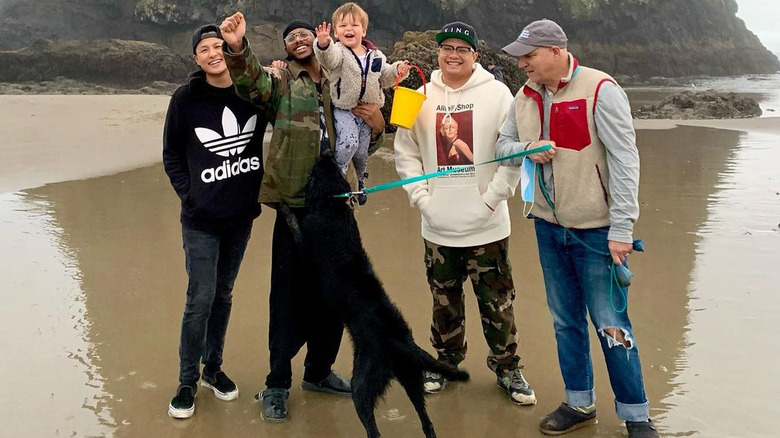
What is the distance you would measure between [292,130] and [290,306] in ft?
3.07

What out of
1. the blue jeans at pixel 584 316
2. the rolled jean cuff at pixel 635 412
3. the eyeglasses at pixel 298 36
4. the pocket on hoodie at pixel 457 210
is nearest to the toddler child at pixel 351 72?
the eyeglasses at pixel 298 36

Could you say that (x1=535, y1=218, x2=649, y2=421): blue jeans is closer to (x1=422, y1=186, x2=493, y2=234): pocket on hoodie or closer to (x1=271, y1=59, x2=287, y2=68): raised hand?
(x1=422, y1=186, x2=493, y2=234): pocket on hoodie

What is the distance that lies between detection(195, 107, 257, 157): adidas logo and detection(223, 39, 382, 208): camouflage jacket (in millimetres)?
165

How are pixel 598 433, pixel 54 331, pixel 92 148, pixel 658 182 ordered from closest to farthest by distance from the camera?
pixel 598 433 → pixel 54 331 → pixel 658 182 → pixel 92 148

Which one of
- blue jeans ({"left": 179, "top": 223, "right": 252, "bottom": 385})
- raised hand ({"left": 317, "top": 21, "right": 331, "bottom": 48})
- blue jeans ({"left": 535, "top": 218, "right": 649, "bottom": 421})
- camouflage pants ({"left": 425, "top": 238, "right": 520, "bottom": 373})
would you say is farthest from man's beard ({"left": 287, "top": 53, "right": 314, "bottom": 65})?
blue jeans ({"left": 535, "top": 218, "right": 649, "bottom": 421})

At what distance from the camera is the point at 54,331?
13.7 ft

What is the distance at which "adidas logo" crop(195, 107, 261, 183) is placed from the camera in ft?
10.5

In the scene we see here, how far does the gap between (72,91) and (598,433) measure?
103 ft

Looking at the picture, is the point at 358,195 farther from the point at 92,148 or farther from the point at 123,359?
the point at 92,148

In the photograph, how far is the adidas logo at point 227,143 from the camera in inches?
125

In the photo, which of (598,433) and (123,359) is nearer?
(598,433)

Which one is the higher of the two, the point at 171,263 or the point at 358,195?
the point at 358,195

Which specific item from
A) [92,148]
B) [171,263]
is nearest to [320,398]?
[171,263]

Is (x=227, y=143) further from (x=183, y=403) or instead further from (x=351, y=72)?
(x=183, y=403)
